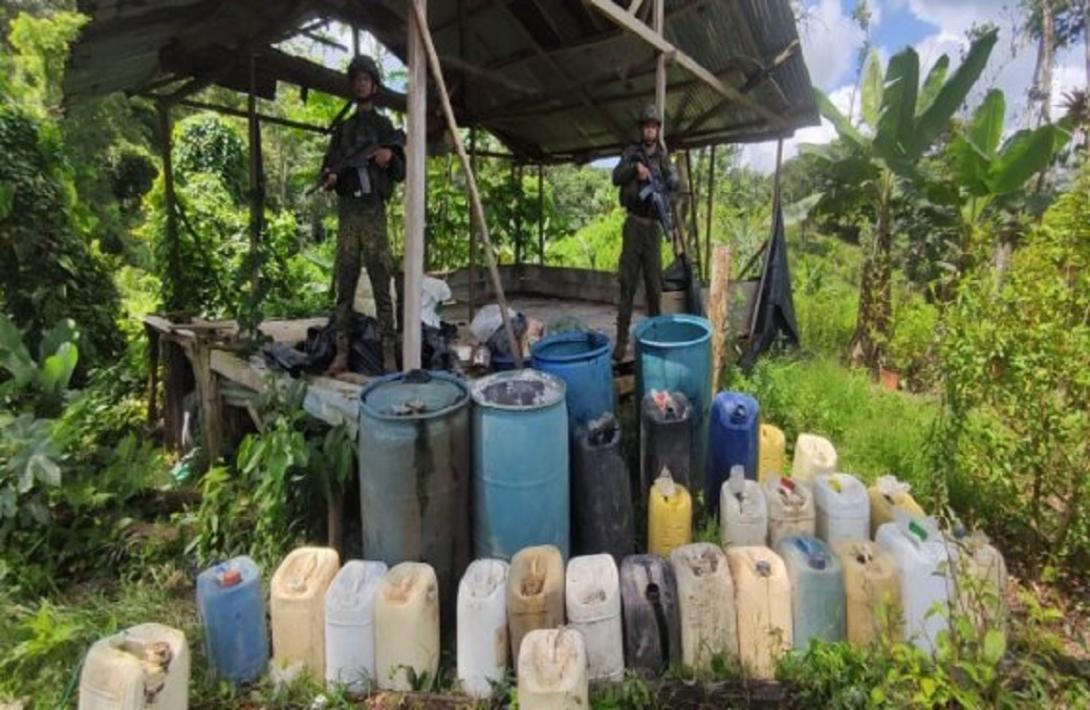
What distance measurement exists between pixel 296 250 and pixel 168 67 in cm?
437

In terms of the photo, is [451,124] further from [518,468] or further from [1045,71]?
[1045,71]

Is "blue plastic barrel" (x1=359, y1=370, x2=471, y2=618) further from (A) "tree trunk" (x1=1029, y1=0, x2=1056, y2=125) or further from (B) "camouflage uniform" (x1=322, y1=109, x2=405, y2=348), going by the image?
(A) "tree trunk" (x1=1029, y1=0, x2=1056, y2=125)

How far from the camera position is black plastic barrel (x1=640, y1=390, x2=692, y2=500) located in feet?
13.0

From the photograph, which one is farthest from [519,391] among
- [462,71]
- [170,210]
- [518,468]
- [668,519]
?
[170,210]

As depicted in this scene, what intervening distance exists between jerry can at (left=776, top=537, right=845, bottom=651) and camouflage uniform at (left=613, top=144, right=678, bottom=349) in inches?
112

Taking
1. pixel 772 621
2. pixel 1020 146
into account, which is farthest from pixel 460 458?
pixel 1020 146

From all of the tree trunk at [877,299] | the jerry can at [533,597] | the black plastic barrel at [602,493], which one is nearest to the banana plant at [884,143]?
the tree trunk at [877,299]

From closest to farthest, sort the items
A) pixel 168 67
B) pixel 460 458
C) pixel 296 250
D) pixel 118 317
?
pixel 460 458 < pixel 168 67 < pixel 118 317 < pixel 296 250

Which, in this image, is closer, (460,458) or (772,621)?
(772,621)

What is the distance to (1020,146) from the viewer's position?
22.6 ft

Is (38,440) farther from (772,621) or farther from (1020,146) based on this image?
(1020,146)

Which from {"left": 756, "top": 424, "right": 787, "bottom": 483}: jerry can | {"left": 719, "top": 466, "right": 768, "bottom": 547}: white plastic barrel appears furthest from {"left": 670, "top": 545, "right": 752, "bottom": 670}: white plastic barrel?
{"left": 756, "top": 424, "right": 787, "bottom": 483}: jerry can

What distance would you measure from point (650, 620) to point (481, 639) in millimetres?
727

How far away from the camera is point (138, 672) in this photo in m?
2.33
